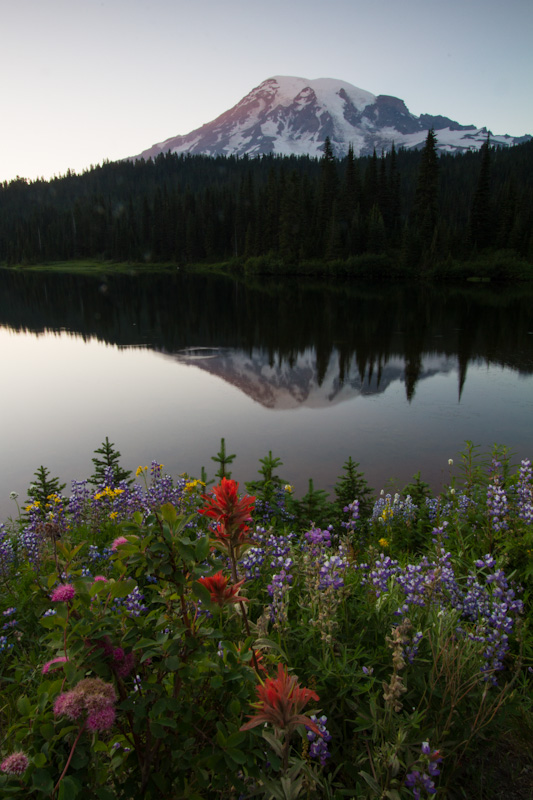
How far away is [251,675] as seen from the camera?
2094 millimetres

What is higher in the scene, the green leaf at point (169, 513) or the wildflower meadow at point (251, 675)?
the green leaf at point (169, 513)

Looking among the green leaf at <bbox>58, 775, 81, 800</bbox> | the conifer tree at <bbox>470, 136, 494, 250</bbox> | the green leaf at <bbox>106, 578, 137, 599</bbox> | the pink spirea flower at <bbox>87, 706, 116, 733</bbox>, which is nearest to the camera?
the green leaf at <bbox>58, 775, 81, 800</bbox>

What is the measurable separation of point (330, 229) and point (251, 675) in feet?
262

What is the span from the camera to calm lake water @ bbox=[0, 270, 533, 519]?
11.3 metres

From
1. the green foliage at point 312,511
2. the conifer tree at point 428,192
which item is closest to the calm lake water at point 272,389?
the green foliage at point 312,511

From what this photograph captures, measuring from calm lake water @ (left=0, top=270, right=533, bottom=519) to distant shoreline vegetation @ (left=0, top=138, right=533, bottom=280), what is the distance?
3702cm

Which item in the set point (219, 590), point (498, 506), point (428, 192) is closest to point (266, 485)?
point (498, 506)

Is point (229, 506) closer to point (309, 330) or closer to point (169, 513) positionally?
point (169, 513)

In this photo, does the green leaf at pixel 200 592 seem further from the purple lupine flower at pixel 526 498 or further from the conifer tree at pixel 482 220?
the conifer tree at pixel 482 220

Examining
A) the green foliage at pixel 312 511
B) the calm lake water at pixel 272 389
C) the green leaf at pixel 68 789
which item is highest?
the green leaf at pixel 68 789

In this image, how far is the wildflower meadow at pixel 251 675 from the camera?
1848mm

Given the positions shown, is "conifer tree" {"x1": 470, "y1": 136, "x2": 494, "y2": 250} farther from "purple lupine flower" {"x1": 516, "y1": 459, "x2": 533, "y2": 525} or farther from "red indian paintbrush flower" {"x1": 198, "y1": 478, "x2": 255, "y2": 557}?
"red indian paintbrush flower" {"x1": 198, "y1": 478, "x2": 255, "y2": 557}

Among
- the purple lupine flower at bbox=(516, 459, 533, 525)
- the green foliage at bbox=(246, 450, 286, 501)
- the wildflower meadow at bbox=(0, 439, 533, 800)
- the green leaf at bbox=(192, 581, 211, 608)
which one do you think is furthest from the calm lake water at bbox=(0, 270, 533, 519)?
the green leaf at bbox=(192, 581, 211, 608)

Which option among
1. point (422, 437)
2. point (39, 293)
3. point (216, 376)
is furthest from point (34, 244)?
point (422, 437)
